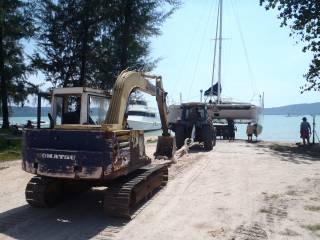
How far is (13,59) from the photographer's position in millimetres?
34375

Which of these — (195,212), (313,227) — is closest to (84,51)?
(195,212)

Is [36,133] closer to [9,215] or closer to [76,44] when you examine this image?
[9,215]

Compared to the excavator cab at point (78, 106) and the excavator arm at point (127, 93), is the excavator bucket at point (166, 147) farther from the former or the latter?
the excavator cab at point (78, 106)

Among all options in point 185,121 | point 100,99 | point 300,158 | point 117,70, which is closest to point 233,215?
point 100,99

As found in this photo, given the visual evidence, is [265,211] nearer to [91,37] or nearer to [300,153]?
[300,153]

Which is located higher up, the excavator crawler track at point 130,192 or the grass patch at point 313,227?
the excavator crawler track at point 130,192

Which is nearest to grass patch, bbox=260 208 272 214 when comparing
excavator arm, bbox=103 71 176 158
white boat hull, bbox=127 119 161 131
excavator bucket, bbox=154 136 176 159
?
excavator arm, bbox=103 71 176 158

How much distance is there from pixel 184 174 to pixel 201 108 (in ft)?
32.1

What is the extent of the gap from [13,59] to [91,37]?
8.81 metres

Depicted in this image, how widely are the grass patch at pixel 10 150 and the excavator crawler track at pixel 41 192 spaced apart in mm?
8854

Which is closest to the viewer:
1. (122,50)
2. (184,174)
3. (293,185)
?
(293,185)

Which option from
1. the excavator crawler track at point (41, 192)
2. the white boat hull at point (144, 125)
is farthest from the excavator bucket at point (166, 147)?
the white boat hull at point (144, 125)

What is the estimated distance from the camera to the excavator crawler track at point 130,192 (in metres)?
8.49

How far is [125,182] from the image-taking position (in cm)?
918
